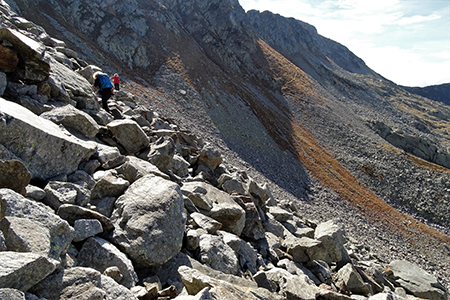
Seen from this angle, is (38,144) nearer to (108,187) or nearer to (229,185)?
(108,187)

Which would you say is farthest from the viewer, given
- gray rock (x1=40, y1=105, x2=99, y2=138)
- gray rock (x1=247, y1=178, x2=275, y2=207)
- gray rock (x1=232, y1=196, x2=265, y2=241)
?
gray rock (x1=247, y1=178, x2=275, y2=207)

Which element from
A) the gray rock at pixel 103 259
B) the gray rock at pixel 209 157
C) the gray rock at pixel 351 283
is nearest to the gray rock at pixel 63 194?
the gray rock at pixel 103 259

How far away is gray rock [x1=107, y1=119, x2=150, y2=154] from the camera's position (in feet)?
36.6

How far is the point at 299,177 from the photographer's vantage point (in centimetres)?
3809

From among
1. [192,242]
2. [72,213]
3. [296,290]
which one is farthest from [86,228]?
[296,290]

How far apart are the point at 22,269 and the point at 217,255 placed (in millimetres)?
5190

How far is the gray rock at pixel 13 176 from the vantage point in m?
5.30

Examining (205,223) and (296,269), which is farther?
(296,269)

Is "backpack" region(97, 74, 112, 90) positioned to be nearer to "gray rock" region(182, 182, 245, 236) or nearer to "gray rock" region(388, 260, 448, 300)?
"gray rock" region(182, 182, 245, 236)

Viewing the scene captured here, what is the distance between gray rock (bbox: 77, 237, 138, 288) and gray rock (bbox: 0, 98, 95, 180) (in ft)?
9.17

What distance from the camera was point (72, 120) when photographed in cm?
962

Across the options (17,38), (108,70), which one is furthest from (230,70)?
(17,38)

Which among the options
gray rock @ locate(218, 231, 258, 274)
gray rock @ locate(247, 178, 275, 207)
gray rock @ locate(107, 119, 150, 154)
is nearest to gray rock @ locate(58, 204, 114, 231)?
gray rock @ locate(218, 231, 258, 274)

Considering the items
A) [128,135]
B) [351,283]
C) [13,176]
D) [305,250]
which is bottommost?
[351,283]
